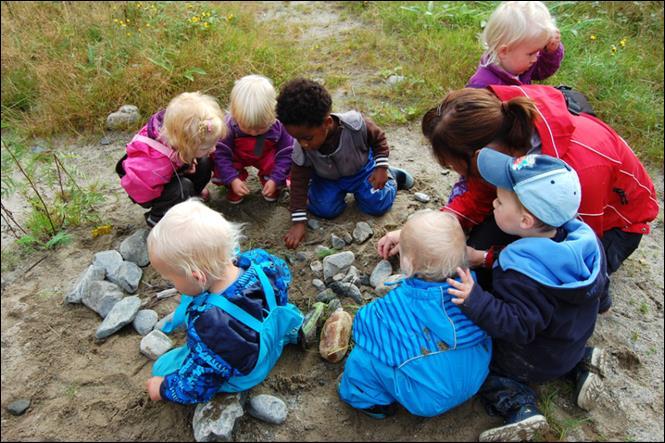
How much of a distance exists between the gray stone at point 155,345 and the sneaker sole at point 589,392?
221 cm

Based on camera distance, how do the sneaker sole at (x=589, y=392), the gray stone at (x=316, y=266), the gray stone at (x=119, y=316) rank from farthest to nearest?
the gray stone at (x=316, y=266)
the gray stone at (x=119, y=316)
the sneaker sole at (x=589, y=392)

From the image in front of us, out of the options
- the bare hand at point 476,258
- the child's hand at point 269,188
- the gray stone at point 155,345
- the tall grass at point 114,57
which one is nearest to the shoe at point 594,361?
the bare hand at point 476,258

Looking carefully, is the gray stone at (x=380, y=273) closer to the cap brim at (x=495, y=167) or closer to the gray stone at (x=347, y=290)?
the gray stone at (x=347, y=290)

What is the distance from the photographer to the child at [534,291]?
217 cm

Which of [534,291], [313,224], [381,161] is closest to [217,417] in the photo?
[534,291]

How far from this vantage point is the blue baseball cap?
224cm

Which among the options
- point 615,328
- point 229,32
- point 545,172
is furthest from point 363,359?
point 229,32

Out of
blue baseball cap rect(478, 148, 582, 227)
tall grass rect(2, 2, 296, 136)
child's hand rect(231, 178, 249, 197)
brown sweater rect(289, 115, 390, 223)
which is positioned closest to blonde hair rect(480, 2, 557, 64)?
brown sweater rect(289, 115, 390, 223)

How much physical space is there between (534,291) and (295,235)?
1933 millimetres

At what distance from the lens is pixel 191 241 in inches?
89.4

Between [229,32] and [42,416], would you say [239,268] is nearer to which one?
[42,416]

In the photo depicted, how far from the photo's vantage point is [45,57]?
5.46 m

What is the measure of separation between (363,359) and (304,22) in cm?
554

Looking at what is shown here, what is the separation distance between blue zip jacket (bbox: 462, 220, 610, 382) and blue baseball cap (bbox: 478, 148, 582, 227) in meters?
0.12
